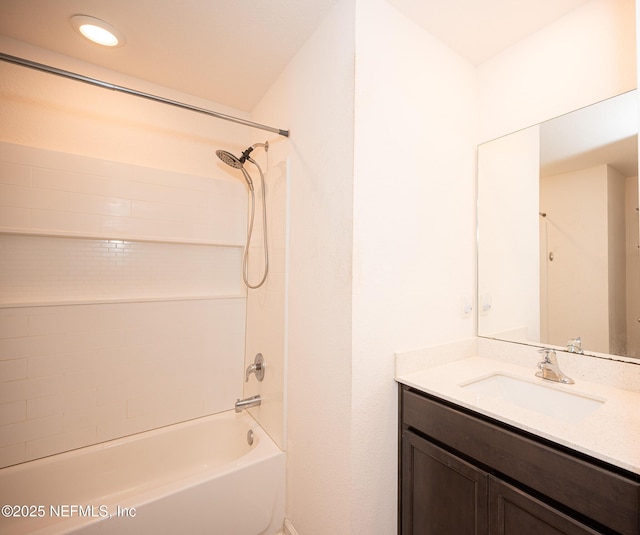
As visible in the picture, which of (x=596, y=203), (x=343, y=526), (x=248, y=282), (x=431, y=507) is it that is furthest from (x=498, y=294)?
(x=248, y=282)

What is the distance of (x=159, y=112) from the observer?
1907mm

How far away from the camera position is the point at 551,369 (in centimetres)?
123

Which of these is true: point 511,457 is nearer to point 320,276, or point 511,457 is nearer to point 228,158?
point 320,276

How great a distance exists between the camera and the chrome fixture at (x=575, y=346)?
124 centimetres

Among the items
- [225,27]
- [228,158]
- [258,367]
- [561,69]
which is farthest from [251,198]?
[561,69]

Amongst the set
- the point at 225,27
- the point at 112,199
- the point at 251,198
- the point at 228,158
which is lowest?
the point at 112,199

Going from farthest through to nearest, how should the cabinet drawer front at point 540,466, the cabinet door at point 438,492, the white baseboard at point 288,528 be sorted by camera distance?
the white baseboard at point 288,528, the cabinet door at point 438,492, the cabinet drawer front at point 540,466

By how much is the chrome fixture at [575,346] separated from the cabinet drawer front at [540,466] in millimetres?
625

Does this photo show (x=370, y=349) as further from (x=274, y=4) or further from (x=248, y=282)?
→ (x=274, y=4)

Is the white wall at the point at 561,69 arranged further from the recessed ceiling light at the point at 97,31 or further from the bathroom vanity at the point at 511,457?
the recessed ceiling light at the point at 97,31

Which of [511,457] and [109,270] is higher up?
[109,270]

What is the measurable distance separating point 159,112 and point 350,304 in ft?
5.99

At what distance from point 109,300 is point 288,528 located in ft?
5.27

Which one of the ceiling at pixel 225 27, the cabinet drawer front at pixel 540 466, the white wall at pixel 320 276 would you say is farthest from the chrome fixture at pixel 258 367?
the ceiling at pixel 225 27
